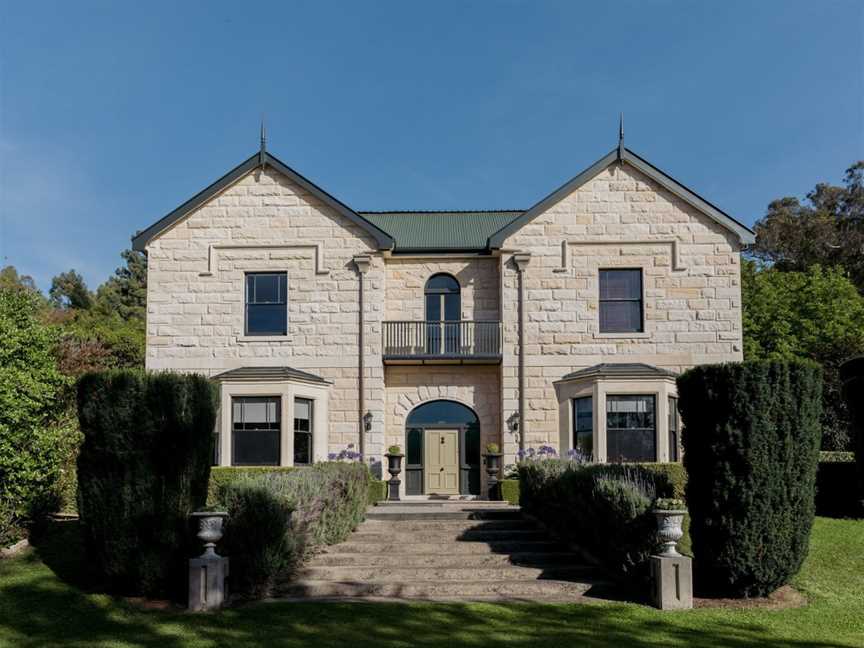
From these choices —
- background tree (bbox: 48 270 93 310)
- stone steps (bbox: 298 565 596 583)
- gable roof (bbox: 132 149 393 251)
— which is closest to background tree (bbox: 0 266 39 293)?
background tree (bbox: 48 270 93 310)

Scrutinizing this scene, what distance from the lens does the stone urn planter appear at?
35.3ft

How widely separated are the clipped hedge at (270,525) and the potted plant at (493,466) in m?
8.06

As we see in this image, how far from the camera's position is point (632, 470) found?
12141 millimetres

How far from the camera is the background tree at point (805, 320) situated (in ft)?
99.8

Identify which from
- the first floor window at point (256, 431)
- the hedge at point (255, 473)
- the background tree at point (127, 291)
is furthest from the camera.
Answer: the background tree at point (127, 291)

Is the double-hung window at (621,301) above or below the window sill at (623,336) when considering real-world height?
above

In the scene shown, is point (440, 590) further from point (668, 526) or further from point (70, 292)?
point (70, 292)

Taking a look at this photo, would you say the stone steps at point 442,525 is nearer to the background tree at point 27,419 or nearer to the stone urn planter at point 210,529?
the stone urn planter at point 210,529

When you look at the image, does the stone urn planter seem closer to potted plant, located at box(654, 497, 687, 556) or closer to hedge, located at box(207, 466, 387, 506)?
potted plant, located at box(654, 497, 687, 556)

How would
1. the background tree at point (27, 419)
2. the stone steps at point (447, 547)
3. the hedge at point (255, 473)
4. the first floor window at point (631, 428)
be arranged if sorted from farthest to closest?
the first floor window at point (631, 428) → the hedge at point (255, 473) → the stone steps at point (447, 547) → the background tree at point (27, 419)

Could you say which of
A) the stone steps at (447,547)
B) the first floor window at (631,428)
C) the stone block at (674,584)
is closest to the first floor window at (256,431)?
the stone steps at (447,547)

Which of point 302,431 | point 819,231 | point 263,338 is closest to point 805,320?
point 819,231

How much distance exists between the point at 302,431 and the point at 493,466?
486cm

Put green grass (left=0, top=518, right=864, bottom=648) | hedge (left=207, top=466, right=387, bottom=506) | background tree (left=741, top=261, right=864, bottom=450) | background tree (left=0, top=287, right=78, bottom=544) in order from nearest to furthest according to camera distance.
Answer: green grass (left=0, top=518, right=864, bottom=648)
background tree (left=0, top=287, right=78, bottom=544)
hedge (left=207, top=466, right=387, bottom=506)
background tree (left=741, top=261, right=864, bottom=450)
